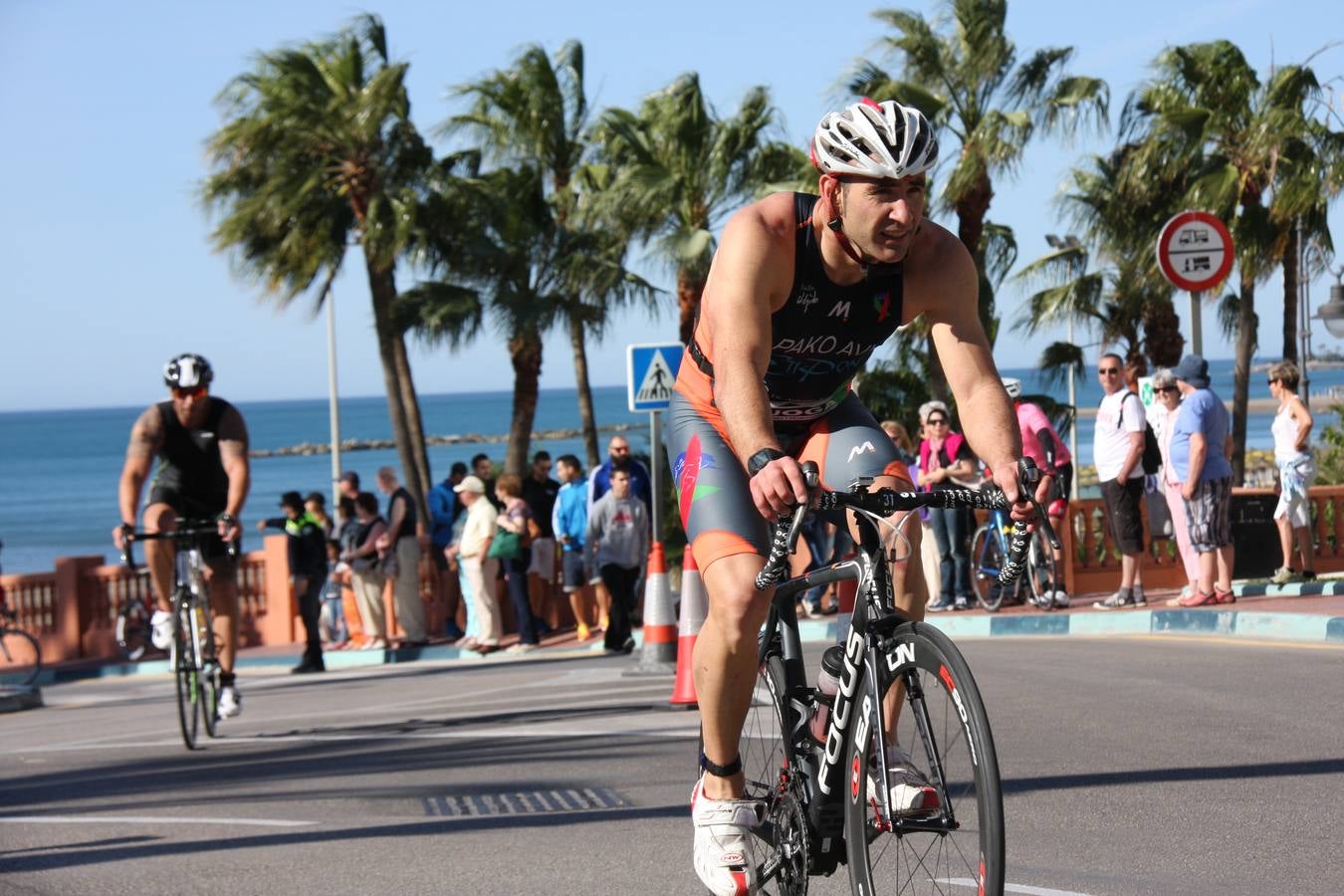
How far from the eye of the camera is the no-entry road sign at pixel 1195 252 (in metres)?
15.1

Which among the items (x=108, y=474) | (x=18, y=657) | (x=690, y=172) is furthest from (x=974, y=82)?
(x=108, y=474)

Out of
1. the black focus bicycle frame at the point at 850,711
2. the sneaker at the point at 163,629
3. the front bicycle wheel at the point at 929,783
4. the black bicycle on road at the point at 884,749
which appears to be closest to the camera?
the front bicycle wheel at the point at 929,783

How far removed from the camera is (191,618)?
991 centimetres

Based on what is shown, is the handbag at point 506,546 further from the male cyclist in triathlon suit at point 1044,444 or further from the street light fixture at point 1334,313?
the street light fixture at point 1334,313

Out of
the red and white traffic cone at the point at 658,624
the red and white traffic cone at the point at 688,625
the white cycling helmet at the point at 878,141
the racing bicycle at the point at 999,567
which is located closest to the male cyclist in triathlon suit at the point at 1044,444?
the racing bicycle at the point at 999,567

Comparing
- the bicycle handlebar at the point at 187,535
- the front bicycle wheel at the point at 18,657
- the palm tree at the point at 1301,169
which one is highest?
the palm tree at the point at 1301,169

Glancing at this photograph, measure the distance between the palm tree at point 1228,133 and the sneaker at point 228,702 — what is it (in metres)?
19.7

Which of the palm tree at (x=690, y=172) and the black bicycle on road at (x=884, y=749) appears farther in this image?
the palm tree at (x=690, y=172)

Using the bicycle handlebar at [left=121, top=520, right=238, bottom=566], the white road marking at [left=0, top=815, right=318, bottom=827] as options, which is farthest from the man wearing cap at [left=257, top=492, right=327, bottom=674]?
the white road marking at [left=0, top=815, right=318, bottom=827]

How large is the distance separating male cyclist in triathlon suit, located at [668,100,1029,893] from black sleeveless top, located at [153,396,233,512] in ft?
18.9

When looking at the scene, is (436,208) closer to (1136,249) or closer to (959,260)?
(1136,249)

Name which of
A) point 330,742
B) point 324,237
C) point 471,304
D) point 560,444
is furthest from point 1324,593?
point 560,444

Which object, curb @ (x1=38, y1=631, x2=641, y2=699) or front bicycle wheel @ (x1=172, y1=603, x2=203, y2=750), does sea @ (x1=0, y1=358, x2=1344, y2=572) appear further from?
front bicycle wheel @ (x1=172, y1=603, x2=203, y2=750)

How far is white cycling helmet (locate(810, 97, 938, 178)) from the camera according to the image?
13.8 feet
